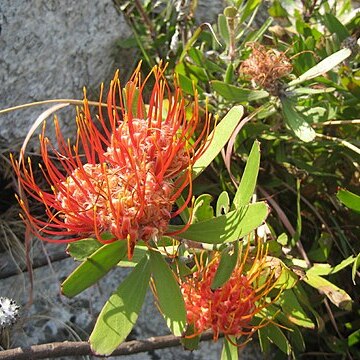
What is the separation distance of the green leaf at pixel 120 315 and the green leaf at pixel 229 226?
0.09 metres

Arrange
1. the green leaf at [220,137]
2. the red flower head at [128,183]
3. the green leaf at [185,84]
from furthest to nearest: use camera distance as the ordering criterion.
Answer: the green leaf at [185,84], the green leaf at [220,137], the red flower head at [128,183]

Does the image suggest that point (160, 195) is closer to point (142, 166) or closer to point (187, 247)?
point (142, 166)

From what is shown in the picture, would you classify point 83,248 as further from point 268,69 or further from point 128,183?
point 268,69

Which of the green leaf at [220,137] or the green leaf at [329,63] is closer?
the green leaf at [220,137]

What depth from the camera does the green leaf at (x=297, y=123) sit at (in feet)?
4.04

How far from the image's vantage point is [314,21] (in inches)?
67.1

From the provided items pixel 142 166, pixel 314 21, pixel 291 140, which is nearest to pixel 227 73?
pixel 291 140

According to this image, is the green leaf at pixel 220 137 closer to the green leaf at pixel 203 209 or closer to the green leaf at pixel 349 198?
the green leaf at pixel 203 209

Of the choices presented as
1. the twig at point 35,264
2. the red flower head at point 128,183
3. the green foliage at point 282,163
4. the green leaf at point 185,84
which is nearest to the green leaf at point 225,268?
the green foliage at point 282,163

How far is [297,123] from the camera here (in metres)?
1.26

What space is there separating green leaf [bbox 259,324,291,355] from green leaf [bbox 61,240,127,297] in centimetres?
37

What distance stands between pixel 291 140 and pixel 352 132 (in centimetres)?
15

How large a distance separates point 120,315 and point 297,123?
1.76ft

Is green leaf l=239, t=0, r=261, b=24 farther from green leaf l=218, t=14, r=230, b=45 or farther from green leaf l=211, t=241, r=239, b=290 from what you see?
green leaf l=211, t=241, r=239, b=290
